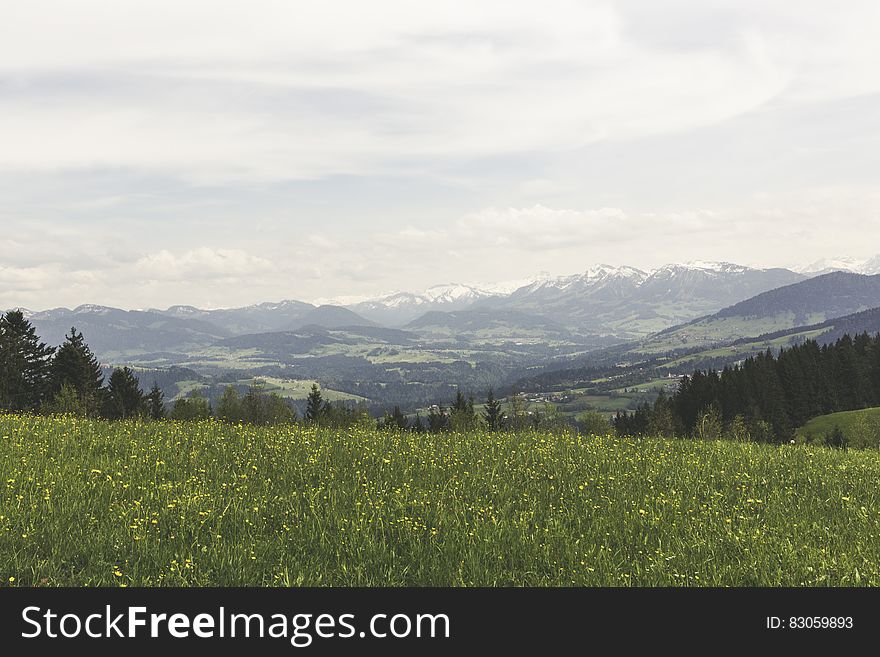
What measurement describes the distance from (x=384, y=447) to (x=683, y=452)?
23.6ft

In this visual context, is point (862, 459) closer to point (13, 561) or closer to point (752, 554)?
point (752, 554)

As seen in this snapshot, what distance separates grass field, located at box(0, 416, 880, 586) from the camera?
6648 mm

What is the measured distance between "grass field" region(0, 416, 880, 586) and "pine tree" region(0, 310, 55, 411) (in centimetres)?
5431

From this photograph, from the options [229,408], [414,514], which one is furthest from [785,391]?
[414,514]

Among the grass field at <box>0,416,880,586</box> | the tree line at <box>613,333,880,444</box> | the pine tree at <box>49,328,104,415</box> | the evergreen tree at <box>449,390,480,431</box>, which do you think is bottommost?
the tree line at <box>613,333,880,444</box>

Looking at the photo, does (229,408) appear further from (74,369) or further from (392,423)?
(392,423)

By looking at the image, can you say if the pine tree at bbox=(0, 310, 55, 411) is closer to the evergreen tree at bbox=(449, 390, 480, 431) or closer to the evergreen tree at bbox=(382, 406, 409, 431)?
the evergreen tree at bbox=(382, 406, 409, 431)

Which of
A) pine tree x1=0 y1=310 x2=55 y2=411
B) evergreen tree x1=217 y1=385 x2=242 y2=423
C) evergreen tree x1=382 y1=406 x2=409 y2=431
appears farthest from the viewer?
evergreen tree x1=217 y1=385 x2=242 y2=423

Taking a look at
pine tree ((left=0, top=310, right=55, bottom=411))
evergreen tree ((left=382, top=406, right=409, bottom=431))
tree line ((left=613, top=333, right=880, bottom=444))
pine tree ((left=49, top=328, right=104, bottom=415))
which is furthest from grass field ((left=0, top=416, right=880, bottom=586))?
tree line ((left=613, top=333, right=880, bottom=444))

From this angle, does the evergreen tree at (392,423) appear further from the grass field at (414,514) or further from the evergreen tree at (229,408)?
the evergreen tree at (229,408)

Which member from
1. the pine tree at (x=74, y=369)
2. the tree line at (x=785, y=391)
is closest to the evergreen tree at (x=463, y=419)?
the pine tree at (x=74, y=369)

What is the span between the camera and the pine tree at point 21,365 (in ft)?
185

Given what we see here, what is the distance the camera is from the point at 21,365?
58.6m
